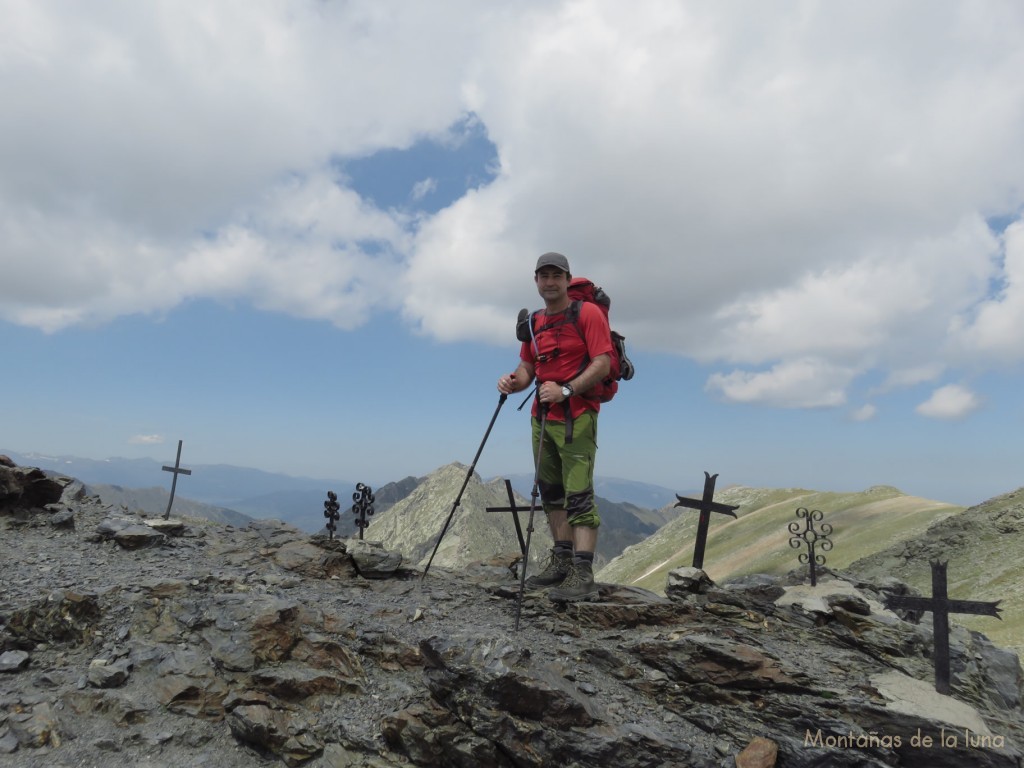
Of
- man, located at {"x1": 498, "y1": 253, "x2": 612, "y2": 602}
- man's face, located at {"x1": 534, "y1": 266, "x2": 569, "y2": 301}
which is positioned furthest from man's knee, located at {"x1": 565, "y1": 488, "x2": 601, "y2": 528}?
man's face, located at {"x1": 534, "y1": 266, "x2": 569, "y2": 301}

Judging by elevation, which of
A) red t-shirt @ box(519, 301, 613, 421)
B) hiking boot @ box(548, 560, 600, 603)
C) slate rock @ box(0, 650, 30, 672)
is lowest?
slate rock @ box(0, 650, 30, 672)

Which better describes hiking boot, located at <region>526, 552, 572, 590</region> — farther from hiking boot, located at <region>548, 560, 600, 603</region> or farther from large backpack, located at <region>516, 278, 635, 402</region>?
large backpack, located at <region>516, 278, 635, 402</region>

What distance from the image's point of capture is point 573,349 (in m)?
8.77

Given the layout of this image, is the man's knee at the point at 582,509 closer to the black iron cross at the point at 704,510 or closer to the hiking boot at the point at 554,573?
the hiking boot at the point at 554,573

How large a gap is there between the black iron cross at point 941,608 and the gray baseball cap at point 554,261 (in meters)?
7.06

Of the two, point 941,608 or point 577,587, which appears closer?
point 941,608

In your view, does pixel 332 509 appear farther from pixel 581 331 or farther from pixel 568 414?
pixel 581 331

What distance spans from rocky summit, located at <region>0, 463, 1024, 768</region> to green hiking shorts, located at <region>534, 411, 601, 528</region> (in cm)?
144

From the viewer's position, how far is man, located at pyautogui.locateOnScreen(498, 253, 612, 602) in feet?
28.0

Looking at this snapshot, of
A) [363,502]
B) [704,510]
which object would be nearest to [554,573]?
[704,510]

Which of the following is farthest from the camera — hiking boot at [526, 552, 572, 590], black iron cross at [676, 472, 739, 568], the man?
black iron cross at [676, 472, 739, 568]

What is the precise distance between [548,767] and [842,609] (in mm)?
6641

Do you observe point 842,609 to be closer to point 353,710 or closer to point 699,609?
point 699,609

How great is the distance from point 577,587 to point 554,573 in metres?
0.63
